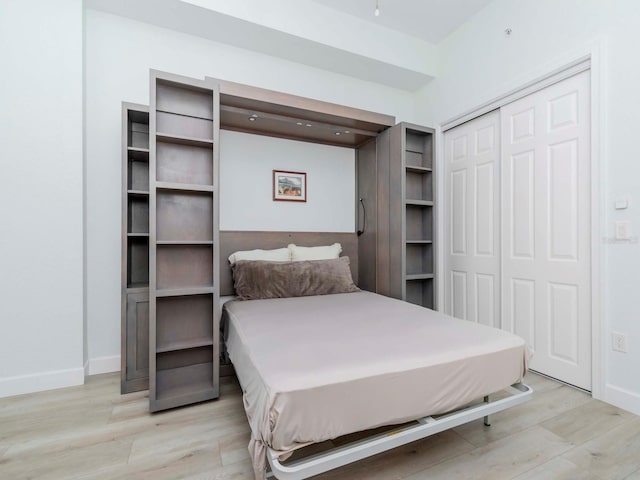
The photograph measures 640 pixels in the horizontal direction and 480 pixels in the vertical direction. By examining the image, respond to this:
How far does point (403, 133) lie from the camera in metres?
3.02

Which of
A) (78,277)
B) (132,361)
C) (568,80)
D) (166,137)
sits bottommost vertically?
(132,361)

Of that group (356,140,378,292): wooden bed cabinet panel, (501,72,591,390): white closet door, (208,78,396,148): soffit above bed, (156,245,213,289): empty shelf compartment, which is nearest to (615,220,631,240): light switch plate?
(501,72,591,390): white closet door

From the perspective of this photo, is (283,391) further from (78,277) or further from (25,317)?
(25,317)

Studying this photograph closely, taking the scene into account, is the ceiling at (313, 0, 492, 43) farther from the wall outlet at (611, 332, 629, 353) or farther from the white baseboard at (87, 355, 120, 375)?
the white baseboard at (87, 355, 120, 375)

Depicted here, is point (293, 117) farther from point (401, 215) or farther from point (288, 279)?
point (288, 279)

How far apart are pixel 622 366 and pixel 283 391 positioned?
87.6 inches

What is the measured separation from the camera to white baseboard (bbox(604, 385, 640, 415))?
1.87m

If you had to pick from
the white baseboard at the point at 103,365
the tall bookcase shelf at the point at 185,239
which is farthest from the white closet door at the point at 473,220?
the white baseboard at the point at 103,365

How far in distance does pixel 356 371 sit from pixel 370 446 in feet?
0.95

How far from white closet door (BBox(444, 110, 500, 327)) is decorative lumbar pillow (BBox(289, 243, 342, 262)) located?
126cm

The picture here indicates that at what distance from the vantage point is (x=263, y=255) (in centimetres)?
295

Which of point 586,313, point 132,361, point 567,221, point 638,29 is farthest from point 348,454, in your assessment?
point 638,29

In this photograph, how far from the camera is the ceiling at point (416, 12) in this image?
111 inches

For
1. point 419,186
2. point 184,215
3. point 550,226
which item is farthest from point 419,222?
point 184,215
